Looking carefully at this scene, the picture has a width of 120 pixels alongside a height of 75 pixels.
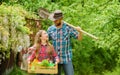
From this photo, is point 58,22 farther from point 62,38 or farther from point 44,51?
point 44,51

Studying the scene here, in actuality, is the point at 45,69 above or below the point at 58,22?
below

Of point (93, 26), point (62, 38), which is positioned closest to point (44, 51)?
point (62, 38)

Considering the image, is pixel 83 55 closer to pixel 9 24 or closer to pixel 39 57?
pixel 9 24


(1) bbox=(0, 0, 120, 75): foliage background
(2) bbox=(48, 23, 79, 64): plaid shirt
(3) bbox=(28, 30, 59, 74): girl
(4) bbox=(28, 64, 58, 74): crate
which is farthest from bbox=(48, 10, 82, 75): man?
(1) bbox=(0, 0, 120, 75): foliage background

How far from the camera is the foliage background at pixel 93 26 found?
10305mm

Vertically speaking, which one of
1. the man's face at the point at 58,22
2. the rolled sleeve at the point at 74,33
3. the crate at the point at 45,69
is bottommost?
the crate at the point at 45,69

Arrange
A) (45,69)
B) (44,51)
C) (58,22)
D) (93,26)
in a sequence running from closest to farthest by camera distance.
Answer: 1. (45,69)
2. (44,51)
3. (58,22)
4. (93,26)

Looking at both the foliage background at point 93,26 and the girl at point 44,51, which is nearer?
the girl at point 44,51

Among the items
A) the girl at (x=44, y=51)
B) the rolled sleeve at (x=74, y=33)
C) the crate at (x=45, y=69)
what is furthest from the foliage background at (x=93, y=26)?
the crate at (x=45, y=69)

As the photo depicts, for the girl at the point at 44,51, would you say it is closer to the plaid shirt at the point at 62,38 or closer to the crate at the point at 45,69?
the crate at the point at 45,69

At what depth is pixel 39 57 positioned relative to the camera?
774 centimetres

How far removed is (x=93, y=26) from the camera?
443 inches

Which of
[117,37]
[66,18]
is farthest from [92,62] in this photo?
[117,37]

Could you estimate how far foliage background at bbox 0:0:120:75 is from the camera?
10.3m
